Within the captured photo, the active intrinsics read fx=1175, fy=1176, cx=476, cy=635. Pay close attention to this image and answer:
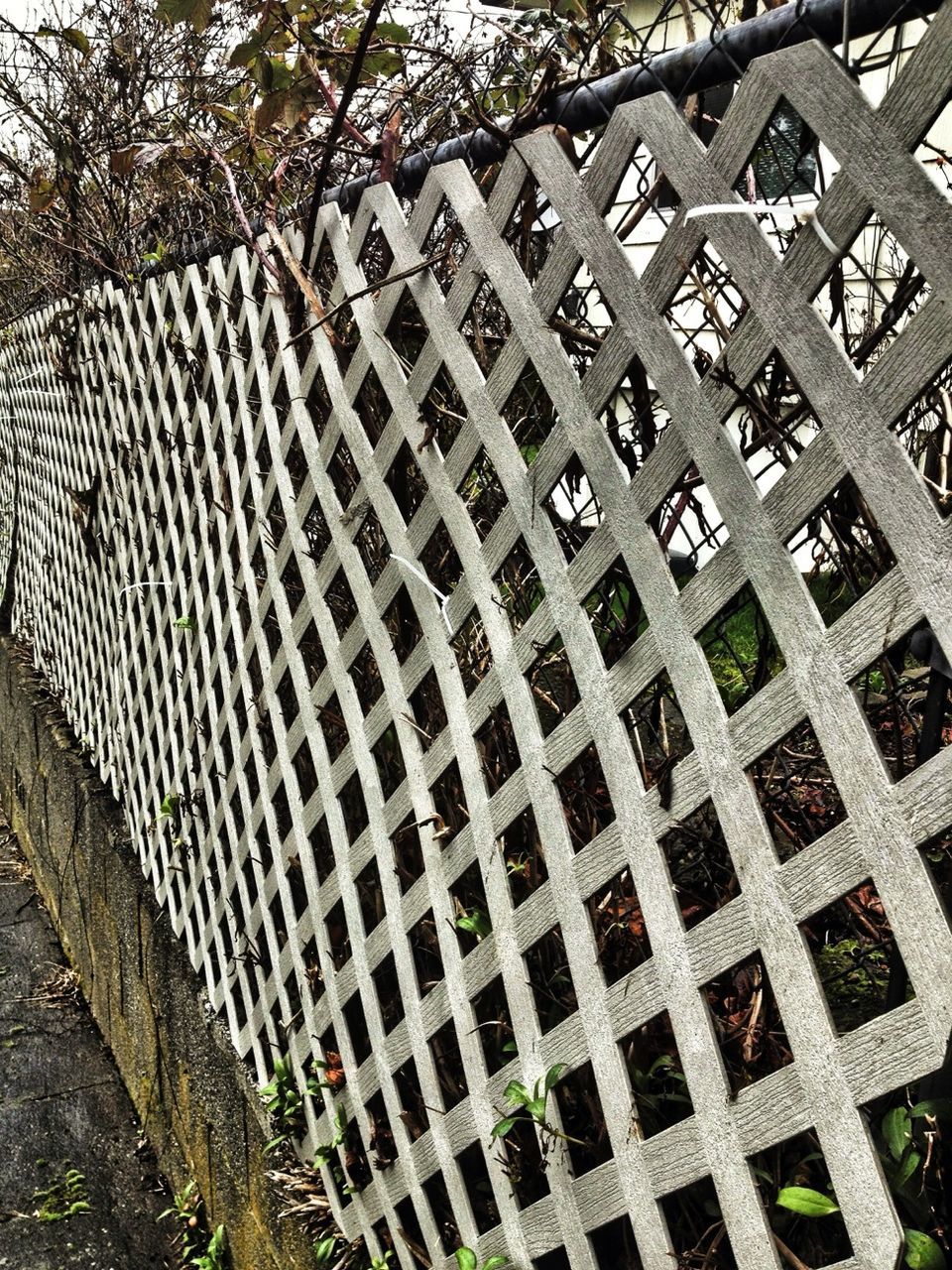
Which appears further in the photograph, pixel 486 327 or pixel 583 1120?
pixel 486 327

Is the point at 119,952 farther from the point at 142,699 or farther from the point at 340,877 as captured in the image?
the point at 340,877

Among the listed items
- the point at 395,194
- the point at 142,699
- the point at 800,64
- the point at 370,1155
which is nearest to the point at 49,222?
the point at 142,699

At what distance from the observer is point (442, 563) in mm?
1986

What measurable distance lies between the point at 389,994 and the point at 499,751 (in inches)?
26.5

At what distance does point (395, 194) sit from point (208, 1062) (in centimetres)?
235

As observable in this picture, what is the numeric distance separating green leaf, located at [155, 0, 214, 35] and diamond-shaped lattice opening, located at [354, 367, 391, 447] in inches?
30.2

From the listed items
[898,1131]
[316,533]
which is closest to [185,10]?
[316,533]

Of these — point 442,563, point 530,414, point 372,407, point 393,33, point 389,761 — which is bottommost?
point 389,761

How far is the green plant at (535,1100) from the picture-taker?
165 cm

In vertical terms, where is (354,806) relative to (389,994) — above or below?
above

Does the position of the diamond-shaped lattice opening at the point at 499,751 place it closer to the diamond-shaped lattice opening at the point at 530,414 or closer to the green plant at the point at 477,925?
the green plant at the point at 477,925

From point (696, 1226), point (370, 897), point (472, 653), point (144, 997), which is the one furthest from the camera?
point (144, 997)

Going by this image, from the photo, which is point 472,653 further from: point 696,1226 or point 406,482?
point 696,1226

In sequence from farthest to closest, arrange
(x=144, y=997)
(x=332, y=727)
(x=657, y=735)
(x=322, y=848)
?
(x=144, y=997)
(x=322, y=848)
(x=332, y=727)
(x=657, y=735)
